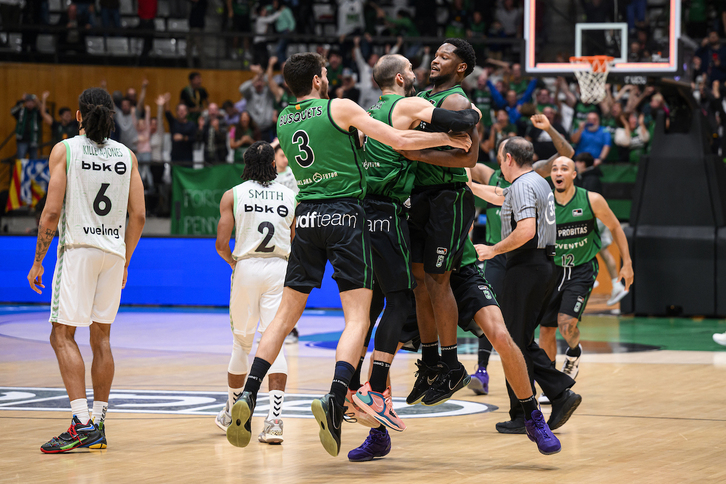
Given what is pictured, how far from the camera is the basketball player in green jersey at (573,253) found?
29.5ft

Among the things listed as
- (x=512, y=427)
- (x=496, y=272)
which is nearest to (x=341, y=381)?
(x=512, y=427)

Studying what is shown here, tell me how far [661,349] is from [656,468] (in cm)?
667

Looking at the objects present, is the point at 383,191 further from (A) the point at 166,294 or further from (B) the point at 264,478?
(A) the point at 166,294

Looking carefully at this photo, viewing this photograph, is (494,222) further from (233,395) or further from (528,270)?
(233,395)

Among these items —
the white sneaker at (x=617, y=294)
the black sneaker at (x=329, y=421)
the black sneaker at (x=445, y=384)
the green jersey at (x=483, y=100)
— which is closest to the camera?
the black sneaker at (x=329, y=421)

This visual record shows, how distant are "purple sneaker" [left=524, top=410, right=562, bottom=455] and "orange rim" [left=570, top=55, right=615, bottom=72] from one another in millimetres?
9394

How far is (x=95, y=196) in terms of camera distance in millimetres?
6633

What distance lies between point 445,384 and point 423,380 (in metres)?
0.17

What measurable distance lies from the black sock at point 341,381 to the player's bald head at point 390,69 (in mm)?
1884

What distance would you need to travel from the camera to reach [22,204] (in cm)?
1830

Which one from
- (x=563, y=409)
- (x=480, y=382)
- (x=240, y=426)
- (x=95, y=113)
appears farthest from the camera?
(x=480, y=382)

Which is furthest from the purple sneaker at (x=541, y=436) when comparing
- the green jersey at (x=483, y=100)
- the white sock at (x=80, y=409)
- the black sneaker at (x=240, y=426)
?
the green jersey at (x=483, y=100)

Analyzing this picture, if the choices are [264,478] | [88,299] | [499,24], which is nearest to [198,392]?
[88,299]

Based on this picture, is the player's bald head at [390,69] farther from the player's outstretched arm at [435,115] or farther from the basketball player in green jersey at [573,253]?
the basketball player in green jersey at [573,253]
